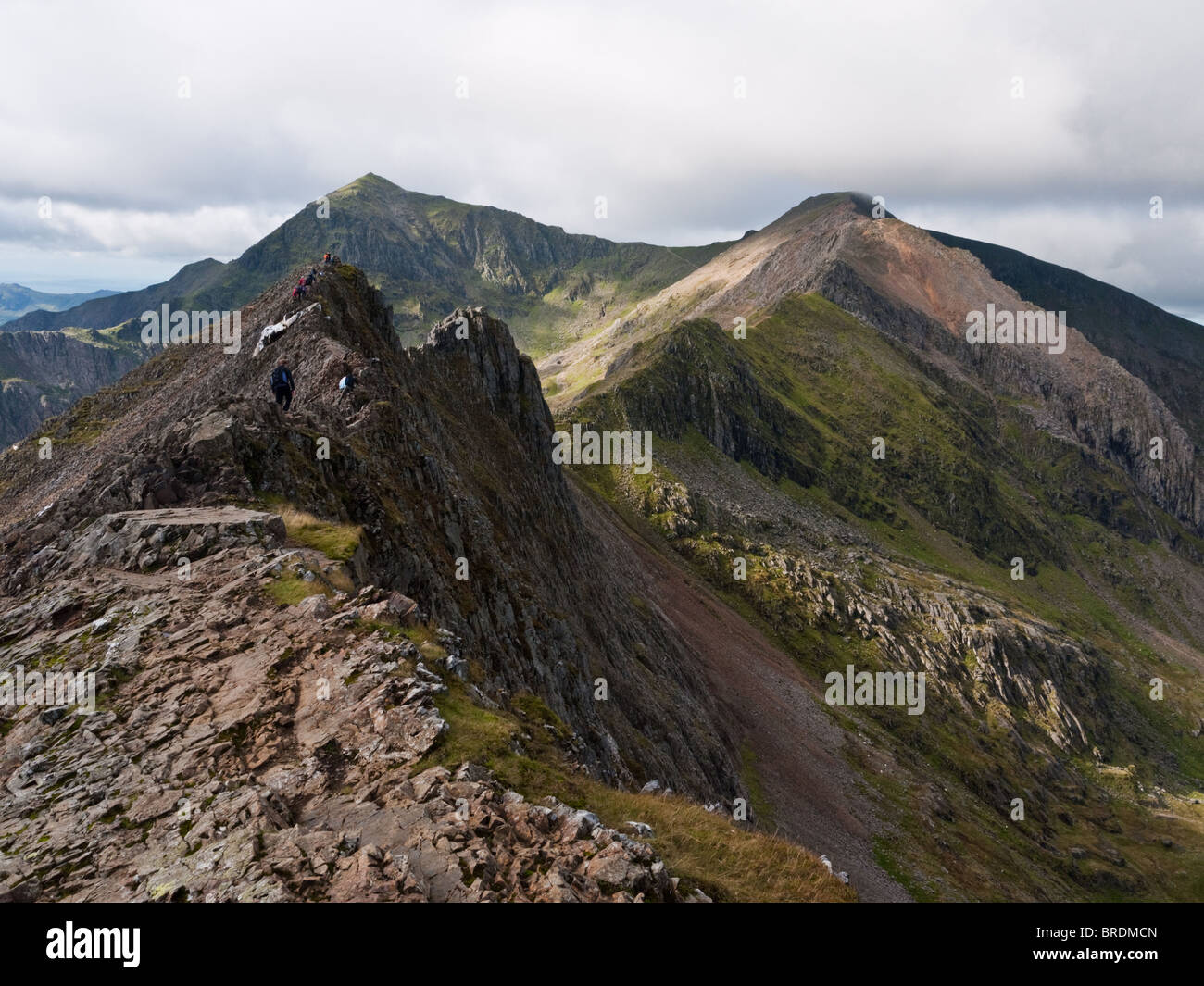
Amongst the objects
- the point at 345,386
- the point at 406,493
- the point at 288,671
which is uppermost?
the point at 345,386

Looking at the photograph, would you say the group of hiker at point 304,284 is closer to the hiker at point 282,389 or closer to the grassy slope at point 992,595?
the hiker at point 282,389

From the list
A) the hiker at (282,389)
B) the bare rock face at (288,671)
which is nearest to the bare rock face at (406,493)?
the bare rock face at (288,671)

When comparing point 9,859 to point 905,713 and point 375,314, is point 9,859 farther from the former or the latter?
point 905,713

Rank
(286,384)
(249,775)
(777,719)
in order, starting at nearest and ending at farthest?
(249,775) → (286,384) → (777,719)

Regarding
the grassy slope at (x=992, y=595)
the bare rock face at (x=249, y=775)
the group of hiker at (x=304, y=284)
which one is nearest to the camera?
the bare rock face at (x=249, y=775)

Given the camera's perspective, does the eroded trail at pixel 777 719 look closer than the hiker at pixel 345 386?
No

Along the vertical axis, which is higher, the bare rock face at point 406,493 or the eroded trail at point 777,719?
the bare rock face at point 406,493

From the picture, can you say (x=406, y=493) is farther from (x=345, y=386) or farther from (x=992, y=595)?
(x=992, y=595)

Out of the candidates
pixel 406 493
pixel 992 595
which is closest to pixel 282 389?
pixel 406 493

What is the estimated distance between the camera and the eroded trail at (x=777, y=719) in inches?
2370

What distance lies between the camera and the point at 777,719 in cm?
7650

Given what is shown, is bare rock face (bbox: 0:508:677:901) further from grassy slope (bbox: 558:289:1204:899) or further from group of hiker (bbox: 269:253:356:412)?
grassy slope (bbox: 558:289:1204:899)

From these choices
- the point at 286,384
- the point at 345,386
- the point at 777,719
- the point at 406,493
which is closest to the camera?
the point at 286,384

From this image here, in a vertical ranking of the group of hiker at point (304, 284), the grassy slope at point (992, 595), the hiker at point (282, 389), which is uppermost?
the group of hiker at point (304, 284)
